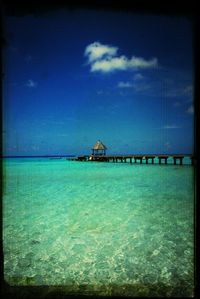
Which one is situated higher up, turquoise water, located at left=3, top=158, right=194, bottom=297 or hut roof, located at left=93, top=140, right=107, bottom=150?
hut roof, located at left=93, top=140, right=107, bottom=150

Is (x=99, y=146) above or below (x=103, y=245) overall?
above

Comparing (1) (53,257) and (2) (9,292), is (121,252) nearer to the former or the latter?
(1) (53,257)

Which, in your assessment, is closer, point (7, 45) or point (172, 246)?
point (7, 45)

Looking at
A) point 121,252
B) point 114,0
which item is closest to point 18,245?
point 121,252

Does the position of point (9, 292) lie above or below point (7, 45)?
below

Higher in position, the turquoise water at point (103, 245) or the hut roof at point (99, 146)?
the hut roof at point (99, 146)

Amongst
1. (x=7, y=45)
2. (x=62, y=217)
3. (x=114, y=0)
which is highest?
(x=114, y=0)

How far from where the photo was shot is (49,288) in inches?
126

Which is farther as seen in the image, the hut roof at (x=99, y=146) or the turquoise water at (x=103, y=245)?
the hut roof at (x=99, y=146)

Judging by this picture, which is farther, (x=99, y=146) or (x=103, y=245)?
(x=99, y=146)

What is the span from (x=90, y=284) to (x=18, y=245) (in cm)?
227

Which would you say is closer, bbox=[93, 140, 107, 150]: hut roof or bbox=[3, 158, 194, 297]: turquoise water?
bbox=[3, 158, 194, 297]: turquoise water

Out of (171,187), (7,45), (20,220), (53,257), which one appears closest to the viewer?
(7,45)

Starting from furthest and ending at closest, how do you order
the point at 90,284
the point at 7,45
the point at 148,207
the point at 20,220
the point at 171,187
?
the point at 171,187
the point at 148,207
the point at 20,220
the point at 90,284
the point at 7,45
